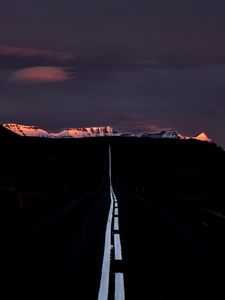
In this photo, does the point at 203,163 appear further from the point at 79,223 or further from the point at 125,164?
the point at 79,223

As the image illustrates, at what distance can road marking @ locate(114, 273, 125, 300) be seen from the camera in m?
8.60

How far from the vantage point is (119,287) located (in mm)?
9375

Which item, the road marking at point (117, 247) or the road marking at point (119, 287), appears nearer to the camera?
the road marking at point (119, 287)

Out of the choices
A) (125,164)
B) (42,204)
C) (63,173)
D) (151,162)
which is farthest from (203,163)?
(42,204)

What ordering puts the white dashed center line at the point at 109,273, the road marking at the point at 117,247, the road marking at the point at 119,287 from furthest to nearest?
the road marking at the point at 117,247 → the white dashed center line at the point at 109,273 → the road marking at the point at 119,287

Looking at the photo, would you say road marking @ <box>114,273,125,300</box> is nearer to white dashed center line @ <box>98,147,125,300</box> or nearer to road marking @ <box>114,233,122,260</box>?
white dashed center line @ <box>98,147,125,300</box>

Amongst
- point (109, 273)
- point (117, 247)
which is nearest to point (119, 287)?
point (109, 273)

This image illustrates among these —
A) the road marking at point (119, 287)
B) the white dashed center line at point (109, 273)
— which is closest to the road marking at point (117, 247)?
the white dashed center line at point (109, 273)

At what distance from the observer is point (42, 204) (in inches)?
1444

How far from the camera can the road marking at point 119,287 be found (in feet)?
28.2

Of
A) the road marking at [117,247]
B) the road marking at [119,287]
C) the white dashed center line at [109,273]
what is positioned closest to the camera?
the road marking at [119,287]

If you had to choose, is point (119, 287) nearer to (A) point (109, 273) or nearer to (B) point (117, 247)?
(A) point (109, 273)

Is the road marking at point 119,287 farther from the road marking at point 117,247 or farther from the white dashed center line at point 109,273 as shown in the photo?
the road marking at point 117,247

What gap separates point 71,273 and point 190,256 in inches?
141
